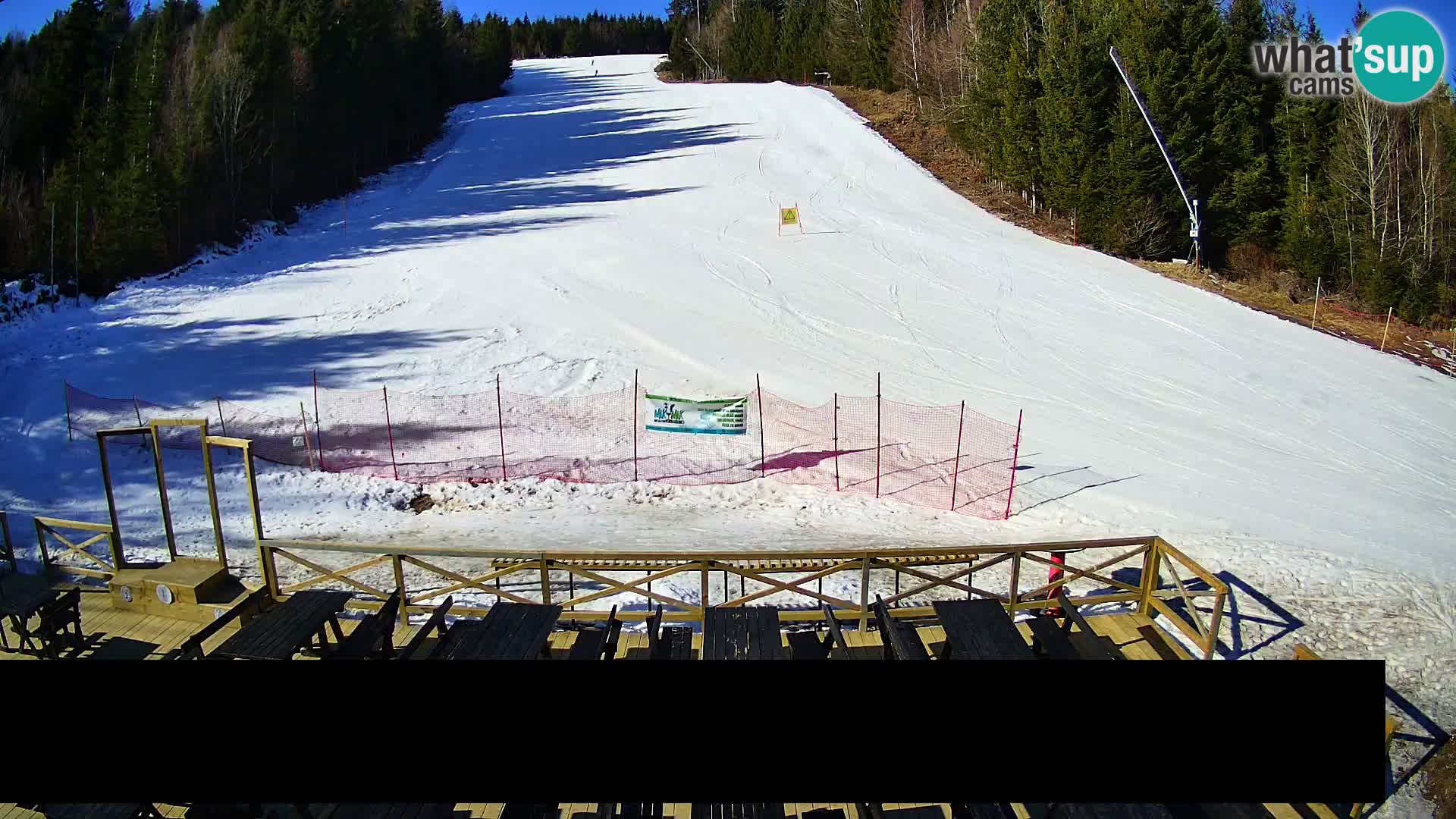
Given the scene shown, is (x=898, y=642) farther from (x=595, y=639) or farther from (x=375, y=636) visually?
(x=375, y=636)

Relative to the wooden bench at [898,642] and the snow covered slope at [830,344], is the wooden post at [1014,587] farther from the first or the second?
the snow covered slope at [830,344]

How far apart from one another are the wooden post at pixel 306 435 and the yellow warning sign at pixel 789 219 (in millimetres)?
17024

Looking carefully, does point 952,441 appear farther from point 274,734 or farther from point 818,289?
point 274,734

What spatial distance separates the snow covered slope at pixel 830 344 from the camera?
1480 centimetres

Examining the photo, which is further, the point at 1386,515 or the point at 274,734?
the point at 1386,515

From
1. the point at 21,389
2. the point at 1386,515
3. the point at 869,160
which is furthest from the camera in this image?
the point at 869,160

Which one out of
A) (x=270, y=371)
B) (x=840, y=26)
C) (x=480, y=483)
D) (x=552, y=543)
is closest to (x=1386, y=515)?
(x=552, y=543)

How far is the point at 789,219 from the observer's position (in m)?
29.3

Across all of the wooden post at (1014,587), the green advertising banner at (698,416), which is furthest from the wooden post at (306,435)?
the wooden post at (1014,587)

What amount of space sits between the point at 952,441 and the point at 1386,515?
6.82 metres

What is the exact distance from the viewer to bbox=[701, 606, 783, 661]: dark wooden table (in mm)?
5414

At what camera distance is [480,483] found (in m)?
14.8

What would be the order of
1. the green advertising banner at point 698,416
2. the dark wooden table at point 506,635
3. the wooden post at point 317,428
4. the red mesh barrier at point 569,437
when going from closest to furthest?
the dark wooden table at point 506,635 → the green advertising banner at point 698,416 → the red mesh barrier at point 569,437 → the wooden post at point 317,428

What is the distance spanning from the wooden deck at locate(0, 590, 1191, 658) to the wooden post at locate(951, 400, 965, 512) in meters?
6.10
